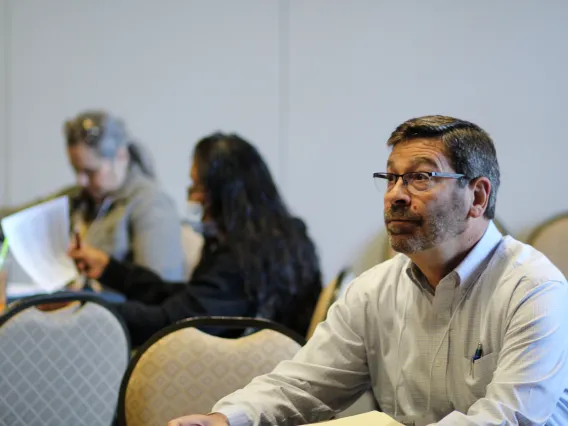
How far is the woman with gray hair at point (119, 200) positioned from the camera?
387cm

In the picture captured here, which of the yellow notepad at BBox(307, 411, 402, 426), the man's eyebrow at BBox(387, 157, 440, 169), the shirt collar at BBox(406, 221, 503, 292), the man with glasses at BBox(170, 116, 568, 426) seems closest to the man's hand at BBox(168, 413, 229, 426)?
the man with glasses at BBox(170, 116, 568, 426)

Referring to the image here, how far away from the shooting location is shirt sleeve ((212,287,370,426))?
1.61 m

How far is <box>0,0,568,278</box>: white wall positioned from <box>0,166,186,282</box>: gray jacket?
52 centimetres

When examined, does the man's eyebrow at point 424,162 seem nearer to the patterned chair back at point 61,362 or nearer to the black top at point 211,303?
the patterned chair back at point 61,362

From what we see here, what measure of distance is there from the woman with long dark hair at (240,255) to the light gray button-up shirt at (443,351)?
1.12m

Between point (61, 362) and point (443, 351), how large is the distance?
985mm

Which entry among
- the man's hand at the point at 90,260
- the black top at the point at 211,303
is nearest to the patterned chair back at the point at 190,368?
the black top at the point at 211,303

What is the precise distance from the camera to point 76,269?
138 inches

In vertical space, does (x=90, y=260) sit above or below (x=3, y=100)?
below

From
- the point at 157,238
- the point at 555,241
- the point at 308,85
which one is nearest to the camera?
the point at 555,241

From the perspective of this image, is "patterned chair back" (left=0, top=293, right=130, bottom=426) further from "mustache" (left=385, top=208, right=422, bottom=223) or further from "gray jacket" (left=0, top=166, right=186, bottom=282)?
"gray jacket" (left=0, top=166, right=186, bottom=282)

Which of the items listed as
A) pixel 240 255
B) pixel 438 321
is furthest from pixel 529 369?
pixel 240 255

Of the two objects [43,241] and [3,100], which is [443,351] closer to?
[43,241]

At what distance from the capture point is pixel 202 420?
1483mm
